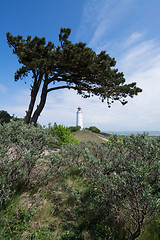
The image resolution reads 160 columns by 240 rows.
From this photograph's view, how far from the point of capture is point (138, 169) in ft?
6.37

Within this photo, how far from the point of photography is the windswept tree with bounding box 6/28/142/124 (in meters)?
10.1

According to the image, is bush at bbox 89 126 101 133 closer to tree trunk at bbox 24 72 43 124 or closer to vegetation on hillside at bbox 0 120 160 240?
tree trunk at bbox 24 72 43 124

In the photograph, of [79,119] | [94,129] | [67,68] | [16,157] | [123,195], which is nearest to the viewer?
[123,195]

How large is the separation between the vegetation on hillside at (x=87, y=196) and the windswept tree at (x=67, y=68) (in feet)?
25.7

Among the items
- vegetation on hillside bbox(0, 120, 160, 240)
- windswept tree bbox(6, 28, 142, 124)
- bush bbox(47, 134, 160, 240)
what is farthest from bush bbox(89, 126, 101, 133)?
bush bbox(47, 134, 160, 240)

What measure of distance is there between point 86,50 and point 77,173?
9534 millimetres

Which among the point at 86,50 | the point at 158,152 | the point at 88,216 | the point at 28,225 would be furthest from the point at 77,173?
the point at 86,50

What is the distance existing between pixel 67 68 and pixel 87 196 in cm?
1016

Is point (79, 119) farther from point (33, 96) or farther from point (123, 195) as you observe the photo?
point (123, 195)

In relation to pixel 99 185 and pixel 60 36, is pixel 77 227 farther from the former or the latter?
pixel 60 36

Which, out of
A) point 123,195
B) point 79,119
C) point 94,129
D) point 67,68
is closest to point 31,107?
point 67,68

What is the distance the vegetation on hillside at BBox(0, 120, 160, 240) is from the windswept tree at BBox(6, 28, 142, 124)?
7.82m

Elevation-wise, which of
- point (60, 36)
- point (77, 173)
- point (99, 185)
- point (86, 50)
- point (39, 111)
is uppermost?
point (60, 36)

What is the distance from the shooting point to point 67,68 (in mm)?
11180
